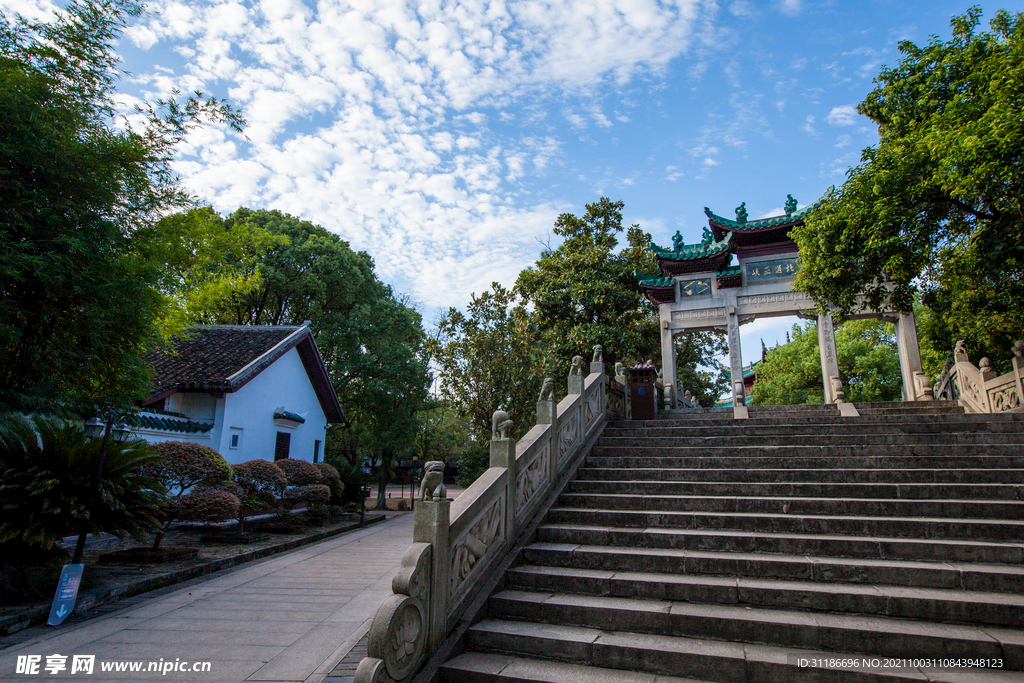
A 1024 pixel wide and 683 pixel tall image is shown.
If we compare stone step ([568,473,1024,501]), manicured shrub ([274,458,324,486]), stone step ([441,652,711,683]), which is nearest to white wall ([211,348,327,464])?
manicured shrub ([274,458,324,486])

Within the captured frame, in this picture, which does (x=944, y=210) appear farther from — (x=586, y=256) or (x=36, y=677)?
(x=36, y=677)

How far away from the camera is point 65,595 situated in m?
5.53

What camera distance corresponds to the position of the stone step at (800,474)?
20.0 feet

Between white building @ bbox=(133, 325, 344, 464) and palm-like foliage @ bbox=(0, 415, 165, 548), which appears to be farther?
white building @ bbox=(133, 325, 344, 464)

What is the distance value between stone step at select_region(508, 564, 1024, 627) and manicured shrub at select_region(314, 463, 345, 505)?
10.0m

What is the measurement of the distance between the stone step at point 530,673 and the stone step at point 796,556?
4.25 feet

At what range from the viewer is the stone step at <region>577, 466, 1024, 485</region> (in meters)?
6.09

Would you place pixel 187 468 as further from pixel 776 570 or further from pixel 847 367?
pixel 847 367

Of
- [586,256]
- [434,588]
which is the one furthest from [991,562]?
[586,256]

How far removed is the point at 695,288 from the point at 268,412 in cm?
1292

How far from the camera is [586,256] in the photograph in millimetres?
17031

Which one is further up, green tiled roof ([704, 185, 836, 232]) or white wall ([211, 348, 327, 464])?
green tiled roof ([704, 185, 836, 232])

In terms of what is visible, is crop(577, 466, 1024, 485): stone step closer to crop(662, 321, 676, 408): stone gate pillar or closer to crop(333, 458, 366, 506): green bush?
crop(662, 321, 676, 408): stone gate pillar

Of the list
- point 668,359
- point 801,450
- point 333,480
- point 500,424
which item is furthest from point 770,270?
point 333,480
